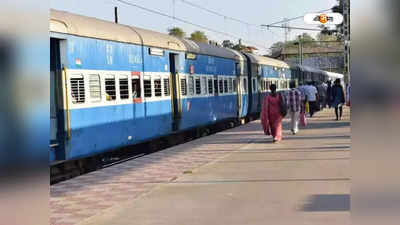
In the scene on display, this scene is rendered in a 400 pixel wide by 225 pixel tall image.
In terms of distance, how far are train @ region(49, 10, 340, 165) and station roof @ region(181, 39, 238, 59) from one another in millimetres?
50

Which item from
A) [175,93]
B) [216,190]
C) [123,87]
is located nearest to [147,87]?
[123,87]

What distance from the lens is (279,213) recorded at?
21.2 feet

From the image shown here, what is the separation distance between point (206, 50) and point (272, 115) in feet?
19.1

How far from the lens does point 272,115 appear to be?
1458 centimetres

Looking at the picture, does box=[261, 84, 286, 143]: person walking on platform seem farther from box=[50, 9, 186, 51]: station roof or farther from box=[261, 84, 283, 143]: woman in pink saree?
box=[50, 9, 186, 51]: station roof

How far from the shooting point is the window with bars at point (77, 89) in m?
10.1

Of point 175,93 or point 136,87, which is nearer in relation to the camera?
point 136,87

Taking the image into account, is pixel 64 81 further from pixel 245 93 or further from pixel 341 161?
pixel 245 93

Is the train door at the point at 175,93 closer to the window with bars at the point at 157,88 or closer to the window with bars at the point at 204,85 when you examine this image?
the window with bars at the point at 157,88

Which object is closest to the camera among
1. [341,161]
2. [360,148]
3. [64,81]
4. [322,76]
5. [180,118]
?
[360,148]

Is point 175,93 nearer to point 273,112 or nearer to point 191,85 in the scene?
point 191,85

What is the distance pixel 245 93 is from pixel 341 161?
15.0 metres

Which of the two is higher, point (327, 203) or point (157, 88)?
point (157, 88)

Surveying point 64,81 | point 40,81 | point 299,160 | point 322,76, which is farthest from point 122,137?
point 322,76
